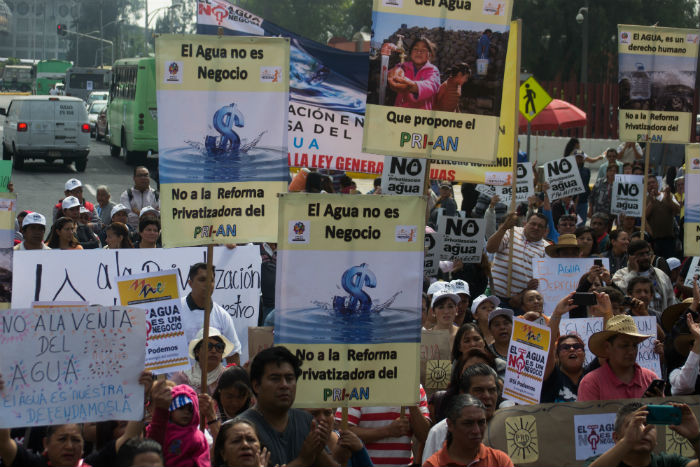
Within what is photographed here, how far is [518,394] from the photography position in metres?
7.17

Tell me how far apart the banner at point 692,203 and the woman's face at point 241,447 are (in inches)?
245

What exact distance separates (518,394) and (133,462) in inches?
116

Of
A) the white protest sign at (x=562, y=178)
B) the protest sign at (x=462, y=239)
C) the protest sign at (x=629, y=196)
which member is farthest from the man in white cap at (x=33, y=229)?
the protest sign at (x=629, y=196)

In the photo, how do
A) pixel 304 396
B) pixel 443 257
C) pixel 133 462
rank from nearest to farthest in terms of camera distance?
pixel 133 462
pixel 304 396
pixel 443 257

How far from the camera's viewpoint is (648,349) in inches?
320

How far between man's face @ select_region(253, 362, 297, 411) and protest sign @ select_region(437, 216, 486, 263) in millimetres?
5164

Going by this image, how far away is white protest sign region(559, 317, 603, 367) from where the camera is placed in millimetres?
8289

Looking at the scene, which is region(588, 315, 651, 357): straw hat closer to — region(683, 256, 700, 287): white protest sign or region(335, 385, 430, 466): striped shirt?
region(335, 385, 430, 466): striped shirt

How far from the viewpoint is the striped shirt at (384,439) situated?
6.47 meters

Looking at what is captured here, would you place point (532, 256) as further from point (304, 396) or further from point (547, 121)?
point (547, 121)

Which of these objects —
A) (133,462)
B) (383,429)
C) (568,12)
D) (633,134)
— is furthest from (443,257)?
(568,12)

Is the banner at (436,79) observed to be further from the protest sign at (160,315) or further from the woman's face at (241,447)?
the woman's face at (241,447)

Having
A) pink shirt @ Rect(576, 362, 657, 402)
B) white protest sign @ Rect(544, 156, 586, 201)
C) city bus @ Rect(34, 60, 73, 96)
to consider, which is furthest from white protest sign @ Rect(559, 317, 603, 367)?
city bus @ Rect(34, 60, 73, 96)

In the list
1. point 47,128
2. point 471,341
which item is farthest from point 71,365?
point 47,128
